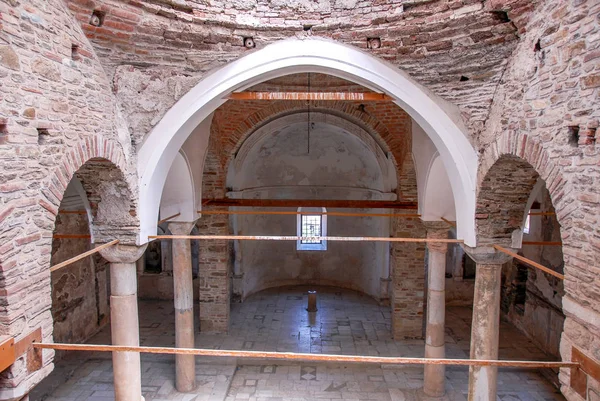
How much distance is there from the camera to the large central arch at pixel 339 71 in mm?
6199

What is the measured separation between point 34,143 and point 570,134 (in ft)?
16.7

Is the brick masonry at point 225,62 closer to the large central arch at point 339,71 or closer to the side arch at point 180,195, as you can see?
the large central arch at point 339,71

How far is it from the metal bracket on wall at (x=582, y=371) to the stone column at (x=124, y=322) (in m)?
5.46

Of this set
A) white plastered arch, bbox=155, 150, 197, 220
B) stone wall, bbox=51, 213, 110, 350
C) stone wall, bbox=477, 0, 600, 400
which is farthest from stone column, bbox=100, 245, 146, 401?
stone wall, bbox=477, 0, 600, 400

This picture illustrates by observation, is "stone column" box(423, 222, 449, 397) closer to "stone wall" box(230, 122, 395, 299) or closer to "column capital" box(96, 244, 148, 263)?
"stone wall" box(230, 122, 395, 299)

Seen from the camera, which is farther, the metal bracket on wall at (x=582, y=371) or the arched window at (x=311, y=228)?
the arched window at (x=311, y=228)

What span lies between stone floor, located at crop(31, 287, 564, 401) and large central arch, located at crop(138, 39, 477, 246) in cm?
407

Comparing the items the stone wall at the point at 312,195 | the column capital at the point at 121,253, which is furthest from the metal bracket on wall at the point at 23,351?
the stone wall at the point at 312,195

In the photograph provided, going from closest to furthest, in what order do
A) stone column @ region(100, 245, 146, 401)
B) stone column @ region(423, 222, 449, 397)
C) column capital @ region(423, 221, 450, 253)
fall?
1. stone column @ region(100, 245, 146, 401)
2. stone column @ region(423, 222, 449, 397)
3. column capital @ region(423, 221, 450, 253)

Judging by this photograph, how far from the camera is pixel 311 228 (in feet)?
52.6

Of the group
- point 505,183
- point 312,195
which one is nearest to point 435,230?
point 505,183

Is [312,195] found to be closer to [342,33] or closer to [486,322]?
Answer: [486,322]

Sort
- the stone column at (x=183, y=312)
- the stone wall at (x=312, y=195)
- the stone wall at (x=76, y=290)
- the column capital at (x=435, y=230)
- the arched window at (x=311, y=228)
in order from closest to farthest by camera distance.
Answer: the stone column at (x=183, y=312)
the column capital at (x=435, y=230)
the stone wall at (x=76, y=290)
the stone wall at (x=312, y=195)
the arched window at (x=311, y=228)

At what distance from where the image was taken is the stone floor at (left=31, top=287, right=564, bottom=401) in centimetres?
862
